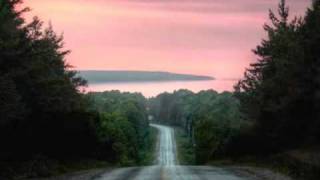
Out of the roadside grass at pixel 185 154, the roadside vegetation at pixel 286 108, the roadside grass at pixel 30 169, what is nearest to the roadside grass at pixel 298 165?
the roadside vegetation at pixel 286 108

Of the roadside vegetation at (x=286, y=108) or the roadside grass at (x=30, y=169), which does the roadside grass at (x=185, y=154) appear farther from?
the roadside grass at (x=30, y=169)

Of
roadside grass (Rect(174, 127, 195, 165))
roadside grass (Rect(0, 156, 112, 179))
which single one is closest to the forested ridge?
roadside grass (Rect(0, 156, 112, 179))

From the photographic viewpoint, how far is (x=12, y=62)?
109 feet

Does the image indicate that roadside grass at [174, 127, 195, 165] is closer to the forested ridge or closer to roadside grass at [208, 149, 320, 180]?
the forested ridge

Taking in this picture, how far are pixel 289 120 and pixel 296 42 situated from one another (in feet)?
23.8

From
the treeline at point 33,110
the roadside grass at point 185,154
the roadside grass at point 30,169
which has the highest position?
the treeline at point 33,110

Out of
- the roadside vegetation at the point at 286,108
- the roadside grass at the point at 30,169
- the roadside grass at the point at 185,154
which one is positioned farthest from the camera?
the roadside grass at the point at 185,154

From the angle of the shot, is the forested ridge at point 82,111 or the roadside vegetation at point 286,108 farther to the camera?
the roadside vegetation at point 286,108

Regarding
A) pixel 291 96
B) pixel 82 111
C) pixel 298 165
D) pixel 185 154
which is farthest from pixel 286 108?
pixel 185 154

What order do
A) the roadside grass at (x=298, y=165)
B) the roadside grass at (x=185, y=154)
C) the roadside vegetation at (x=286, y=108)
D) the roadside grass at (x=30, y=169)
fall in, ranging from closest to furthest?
1. the roadside grass at (x=298, y=165)
2. the roadside grass at (x=30, y=169)
3. the roadside vegetation at (x=286, y=108)
4. the roadside grass at (x=185, y=154)

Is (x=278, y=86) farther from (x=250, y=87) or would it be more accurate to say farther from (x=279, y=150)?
(x=250, y=87)

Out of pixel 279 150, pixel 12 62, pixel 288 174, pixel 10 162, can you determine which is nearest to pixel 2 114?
pixel 12 62

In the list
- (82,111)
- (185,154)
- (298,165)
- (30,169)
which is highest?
(82,111)

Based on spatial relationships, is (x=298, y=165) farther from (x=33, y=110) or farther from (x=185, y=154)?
(x=185, y=154)
